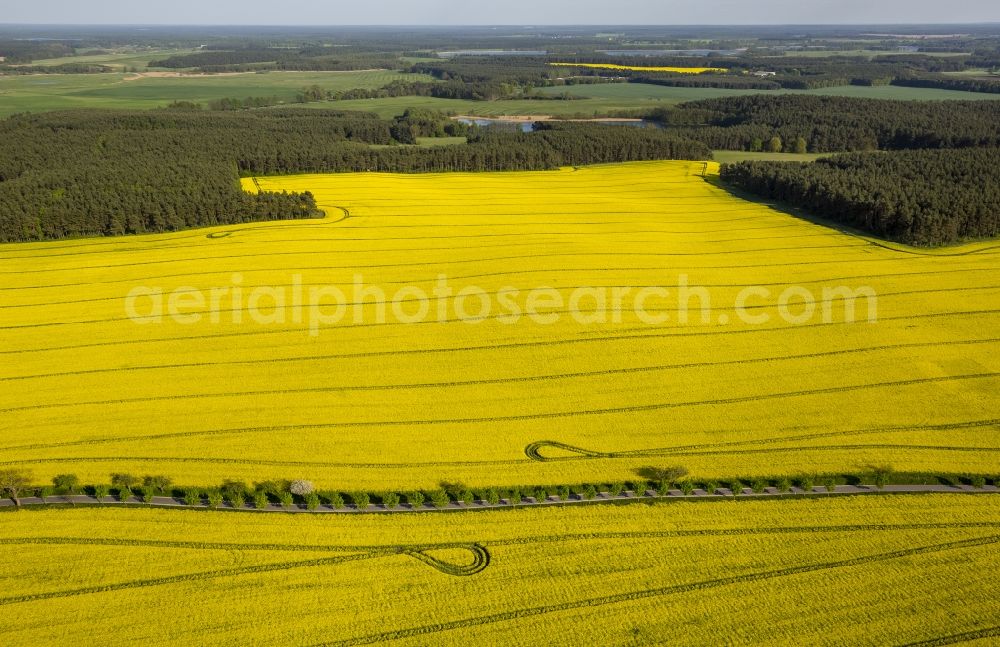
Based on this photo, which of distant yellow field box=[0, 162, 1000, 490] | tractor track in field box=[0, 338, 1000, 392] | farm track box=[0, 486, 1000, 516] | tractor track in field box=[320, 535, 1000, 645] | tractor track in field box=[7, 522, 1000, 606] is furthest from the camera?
tractor track in field box=[0, 338, 1000, 392]

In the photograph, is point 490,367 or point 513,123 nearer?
point 490,367

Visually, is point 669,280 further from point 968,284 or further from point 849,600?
point 849,600

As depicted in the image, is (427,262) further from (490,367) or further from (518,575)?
(518,575)

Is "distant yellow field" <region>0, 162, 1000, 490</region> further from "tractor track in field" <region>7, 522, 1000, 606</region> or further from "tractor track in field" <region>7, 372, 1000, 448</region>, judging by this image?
"tractor track in field" <region>7, 522, 1000, 606</region>

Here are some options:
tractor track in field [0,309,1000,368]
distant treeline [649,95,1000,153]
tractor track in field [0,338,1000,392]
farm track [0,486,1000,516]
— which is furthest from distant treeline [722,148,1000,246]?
farm track [0,486,1000,516]

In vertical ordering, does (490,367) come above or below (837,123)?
below

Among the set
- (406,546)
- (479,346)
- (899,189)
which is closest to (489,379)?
(479,346)

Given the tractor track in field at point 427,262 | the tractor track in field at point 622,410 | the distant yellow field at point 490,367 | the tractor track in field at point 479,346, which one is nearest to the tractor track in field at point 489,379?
the distant yellow field at point 490,367
